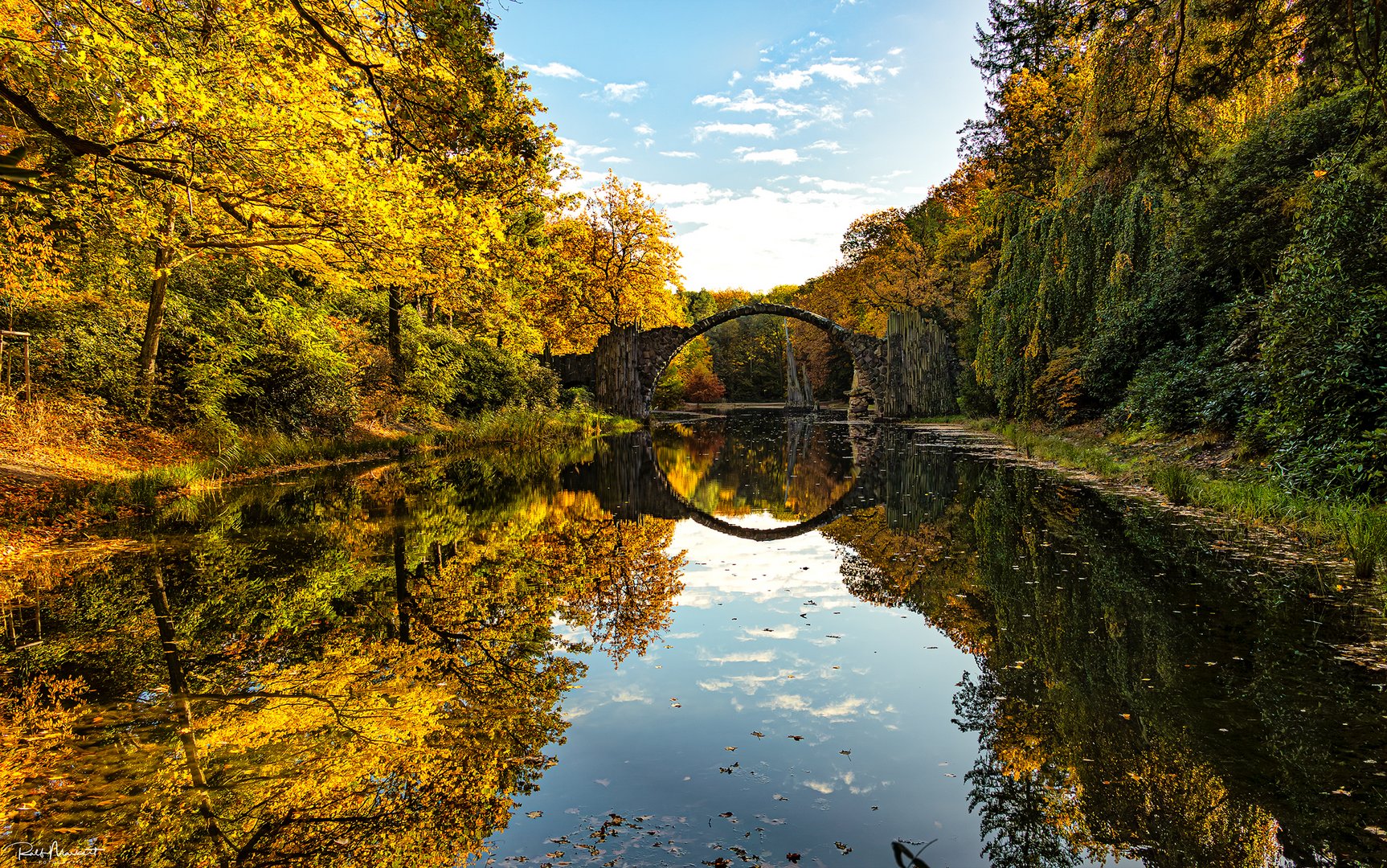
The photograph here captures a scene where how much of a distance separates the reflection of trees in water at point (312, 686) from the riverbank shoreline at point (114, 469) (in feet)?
5.31

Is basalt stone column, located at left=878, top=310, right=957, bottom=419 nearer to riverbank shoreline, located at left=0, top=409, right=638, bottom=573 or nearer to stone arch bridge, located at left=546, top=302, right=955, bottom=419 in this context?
stone arch bridge, located at left=546, top=302, right=955, bottom=419

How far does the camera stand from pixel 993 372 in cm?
1969

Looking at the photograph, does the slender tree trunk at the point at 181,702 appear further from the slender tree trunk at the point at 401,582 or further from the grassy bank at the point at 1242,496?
the grassy bank at the point at 1242,496

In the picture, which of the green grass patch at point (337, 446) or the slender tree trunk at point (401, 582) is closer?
the slender tree trunk at point (401, 582)

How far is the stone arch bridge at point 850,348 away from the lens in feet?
92.2

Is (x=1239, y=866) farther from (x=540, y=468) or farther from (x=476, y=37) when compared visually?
(x=540, y=468)

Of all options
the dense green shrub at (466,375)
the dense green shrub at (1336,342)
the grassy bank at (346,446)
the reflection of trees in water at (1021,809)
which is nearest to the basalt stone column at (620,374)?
the grassy bank at (346,446)

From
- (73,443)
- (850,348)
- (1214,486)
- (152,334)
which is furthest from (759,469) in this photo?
(850,348)

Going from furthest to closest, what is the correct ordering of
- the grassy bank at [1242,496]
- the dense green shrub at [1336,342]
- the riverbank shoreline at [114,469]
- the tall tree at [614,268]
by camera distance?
the tall tree at [614,268]
the riverbank shoreline at [114,469]
the dense green shrub at [1336,342]
the grassy bank at [1242,496]

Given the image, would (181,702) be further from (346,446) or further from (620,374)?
(620,374)

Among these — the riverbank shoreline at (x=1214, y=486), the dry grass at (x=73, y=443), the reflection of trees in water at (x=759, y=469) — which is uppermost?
the dry grass at (x=73, y=443)

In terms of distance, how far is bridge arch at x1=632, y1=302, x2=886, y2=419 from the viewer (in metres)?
29.6

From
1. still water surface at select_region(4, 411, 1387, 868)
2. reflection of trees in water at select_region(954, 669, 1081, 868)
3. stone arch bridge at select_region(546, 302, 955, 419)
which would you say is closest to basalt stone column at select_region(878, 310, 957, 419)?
stone arch bridge at select_region(546, 302, 955, 419)

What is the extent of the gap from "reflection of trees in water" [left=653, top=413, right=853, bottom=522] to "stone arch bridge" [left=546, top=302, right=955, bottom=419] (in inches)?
131
